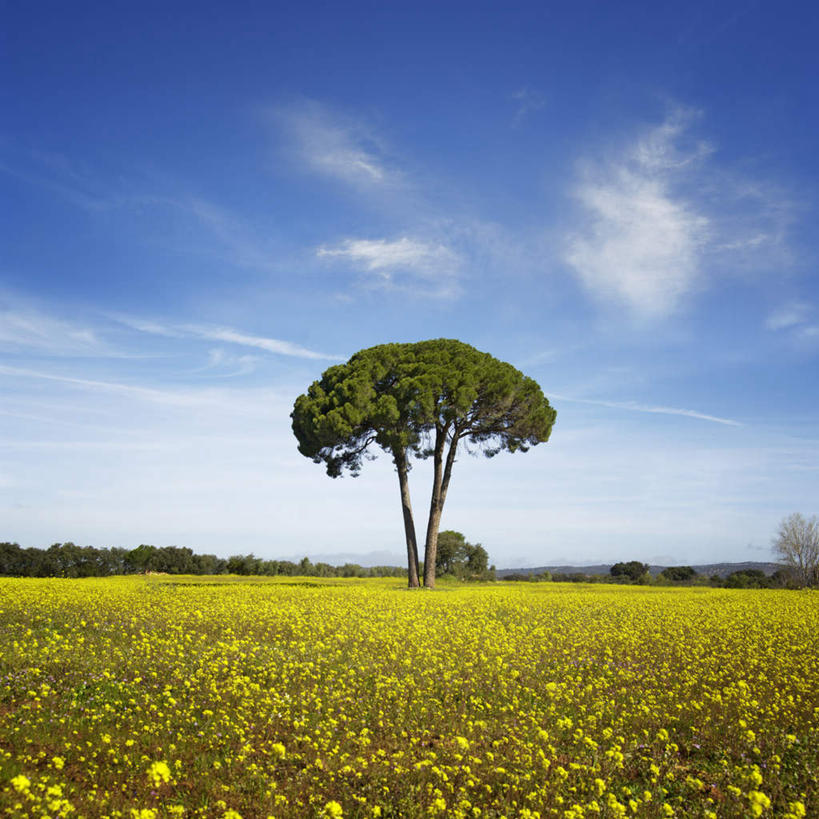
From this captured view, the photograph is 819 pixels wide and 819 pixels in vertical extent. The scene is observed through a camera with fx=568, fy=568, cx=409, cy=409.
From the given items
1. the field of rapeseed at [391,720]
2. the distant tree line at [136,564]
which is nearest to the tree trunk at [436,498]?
the field of rapeseed at [391,720]

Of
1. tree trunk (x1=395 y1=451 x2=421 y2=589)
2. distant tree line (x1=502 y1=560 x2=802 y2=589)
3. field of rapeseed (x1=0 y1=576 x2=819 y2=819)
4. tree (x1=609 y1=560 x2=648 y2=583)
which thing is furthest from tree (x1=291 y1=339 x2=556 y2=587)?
tree (x1=609 y1=560 x2=648 y2=583)

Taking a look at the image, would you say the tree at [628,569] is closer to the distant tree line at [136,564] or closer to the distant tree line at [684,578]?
the distant tree line at [684,578]

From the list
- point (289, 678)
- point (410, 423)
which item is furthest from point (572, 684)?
point (410, 423)

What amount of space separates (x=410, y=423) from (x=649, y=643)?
18.3 metres

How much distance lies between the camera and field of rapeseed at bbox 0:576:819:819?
5258 millimetres

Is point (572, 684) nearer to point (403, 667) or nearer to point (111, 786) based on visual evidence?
point (403, 667)

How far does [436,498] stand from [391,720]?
907 inches

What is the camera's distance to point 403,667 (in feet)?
31.1

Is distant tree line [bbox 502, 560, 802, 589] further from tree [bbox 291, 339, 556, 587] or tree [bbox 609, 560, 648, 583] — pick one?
tree [bbox 291, 339, 556, 587]

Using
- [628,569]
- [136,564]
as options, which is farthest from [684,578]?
[136,564]

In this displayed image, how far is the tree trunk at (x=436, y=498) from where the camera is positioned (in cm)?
3009

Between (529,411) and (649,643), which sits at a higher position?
(529,411)

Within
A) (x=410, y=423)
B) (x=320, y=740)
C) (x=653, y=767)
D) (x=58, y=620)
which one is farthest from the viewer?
(x=410, y=423)

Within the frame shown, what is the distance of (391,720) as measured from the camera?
719cm
